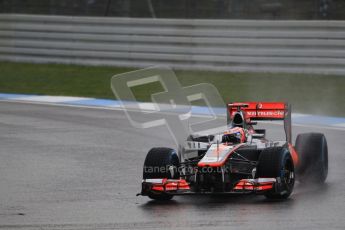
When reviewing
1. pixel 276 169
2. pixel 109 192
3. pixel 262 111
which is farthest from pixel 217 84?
pixel 276 169

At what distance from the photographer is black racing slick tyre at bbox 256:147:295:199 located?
32.7 feet

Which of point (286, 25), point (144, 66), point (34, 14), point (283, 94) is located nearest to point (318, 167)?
point (283, 94)

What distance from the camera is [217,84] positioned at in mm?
21125

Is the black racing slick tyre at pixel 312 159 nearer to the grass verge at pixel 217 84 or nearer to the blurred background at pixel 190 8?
the grass verge at pixel 217 84

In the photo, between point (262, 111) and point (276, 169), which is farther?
point (262, 111)

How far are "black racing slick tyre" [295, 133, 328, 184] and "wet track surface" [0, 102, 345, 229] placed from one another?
0.19 m

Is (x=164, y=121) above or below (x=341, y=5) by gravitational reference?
below

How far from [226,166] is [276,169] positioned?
21.3 inches

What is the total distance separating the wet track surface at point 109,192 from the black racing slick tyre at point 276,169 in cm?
12

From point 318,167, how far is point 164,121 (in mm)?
5956

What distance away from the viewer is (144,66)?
75.3 ft

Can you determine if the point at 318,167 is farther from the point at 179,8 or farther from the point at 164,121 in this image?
the point at 179,8

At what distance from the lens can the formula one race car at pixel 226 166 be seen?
9.93m

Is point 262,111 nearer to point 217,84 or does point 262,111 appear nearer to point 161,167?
point 161,167
